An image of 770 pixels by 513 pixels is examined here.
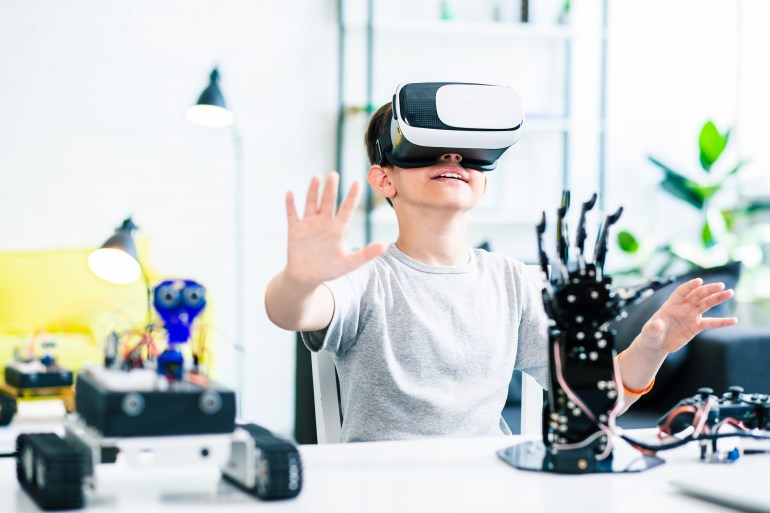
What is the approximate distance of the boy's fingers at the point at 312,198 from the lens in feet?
2.74

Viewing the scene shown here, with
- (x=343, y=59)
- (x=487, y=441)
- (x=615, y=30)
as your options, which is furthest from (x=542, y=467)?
(x=615, y=30)

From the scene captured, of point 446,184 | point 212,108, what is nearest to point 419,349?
point 446,184

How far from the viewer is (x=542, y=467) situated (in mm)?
859

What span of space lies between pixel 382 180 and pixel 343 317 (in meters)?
0.27

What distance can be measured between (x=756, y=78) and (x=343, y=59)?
6.76ft

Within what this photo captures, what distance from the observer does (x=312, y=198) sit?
2.78ft

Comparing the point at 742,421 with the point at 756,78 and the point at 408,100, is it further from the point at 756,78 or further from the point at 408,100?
the point at 756,78

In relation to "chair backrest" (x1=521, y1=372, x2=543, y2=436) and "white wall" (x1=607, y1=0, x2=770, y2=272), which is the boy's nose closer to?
"chair backrest" (x1=521, y1=372, x2=543, y2=436)

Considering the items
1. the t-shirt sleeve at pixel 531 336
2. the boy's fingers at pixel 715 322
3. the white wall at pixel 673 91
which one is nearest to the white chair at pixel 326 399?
the t-shirt sleeve at pixel 531 336

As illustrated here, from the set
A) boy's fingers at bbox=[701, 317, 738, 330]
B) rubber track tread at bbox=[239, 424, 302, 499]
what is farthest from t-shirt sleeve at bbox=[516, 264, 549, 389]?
rubber track tread at bbox=[239, 424, 302, 499]

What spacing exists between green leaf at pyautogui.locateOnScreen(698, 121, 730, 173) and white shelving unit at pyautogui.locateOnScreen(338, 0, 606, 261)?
45 centimetres

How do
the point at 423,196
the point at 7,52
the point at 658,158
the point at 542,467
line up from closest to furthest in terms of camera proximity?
the point at 542,467, the point at 423,196, the point at 7,52, the point at 658,158

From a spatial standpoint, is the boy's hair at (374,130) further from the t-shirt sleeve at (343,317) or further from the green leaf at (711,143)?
the green leaf at (711,143)

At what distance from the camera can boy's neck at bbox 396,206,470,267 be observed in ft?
4.43
